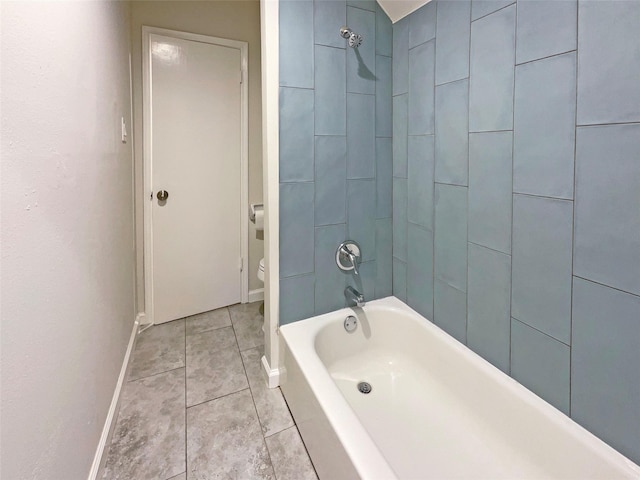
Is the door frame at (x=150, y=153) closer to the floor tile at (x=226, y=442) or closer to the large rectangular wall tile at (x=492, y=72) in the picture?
the floor tile at (x=226, y=442)

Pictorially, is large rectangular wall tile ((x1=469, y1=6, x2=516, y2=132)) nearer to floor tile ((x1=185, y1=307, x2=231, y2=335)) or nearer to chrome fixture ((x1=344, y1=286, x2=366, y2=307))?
chrome fixture ((x1=344, y1=286, x2=366, y2=307))

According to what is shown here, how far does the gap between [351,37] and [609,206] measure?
1363 mm

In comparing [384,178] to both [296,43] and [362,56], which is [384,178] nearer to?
[362,56]

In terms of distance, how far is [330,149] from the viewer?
1806mm

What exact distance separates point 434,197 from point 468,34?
28.2 inches

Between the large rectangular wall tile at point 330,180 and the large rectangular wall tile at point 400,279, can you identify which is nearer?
the large rectangular wall tile at point 330,180

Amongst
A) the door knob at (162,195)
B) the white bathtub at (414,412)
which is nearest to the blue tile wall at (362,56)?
the white bathtub at (414,412)

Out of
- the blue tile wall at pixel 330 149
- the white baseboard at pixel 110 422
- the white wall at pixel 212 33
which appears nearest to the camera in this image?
the white baseboard at pixel 110 422

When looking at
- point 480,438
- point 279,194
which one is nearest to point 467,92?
point 279,194

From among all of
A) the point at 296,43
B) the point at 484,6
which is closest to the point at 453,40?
the point at 484,6

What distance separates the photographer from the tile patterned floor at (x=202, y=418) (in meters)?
1.38

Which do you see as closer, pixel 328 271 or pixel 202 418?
pixel 202 418

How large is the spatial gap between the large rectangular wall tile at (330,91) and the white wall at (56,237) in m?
0.98

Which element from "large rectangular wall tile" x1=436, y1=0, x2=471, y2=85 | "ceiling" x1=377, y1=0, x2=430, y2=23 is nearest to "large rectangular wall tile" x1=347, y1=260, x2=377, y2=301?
"large rectangular wall tile" x1=436, y1=0, x2=471, y2=85
